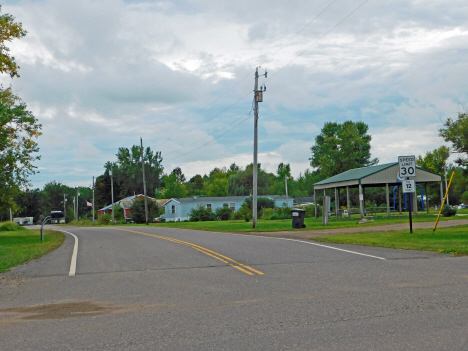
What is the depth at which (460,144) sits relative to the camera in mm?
26922

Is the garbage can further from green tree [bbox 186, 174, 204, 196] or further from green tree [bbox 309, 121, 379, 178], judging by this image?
green tree [bbox 186, 174, 204, 196]

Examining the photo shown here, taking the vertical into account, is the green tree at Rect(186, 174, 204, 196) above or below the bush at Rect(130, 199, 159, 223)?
above

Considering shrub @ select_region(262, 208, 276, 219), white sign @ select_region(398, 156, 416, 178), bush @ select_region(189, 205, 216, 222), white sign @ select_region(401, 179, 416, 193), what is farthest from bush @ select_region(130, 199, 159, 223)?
white sign @ select_region(398, 156, 416, 178)

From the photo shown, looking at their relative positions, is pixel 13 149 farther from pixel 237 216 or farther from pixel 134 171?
pixel 134 171

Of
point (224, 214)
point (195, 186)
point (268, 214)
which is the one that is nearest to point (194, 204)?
point (224, 214)

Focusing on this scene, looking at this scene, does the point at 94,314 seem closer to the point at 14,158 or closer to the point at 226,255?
the point at 226,255

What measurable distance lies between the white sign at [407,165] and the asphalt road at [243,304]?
669 centimetres

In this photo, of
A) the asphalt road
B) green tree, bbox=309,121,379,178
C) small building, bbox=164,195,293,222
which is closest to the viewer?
the asphalt road

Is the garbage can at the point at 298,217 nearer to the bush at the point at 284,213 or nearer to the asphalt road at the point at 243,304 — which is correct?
the asphalt road at the point at 243,304

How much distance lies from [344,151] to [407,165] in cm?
6297

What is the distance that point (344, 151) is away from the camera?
81125 mm

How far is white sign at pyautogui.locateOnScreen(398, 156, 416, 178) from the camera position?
19234mm

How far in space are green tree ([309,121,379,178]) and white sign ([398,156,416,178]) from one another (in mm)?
61169

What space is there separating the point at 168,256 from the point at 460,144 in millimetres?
19497
